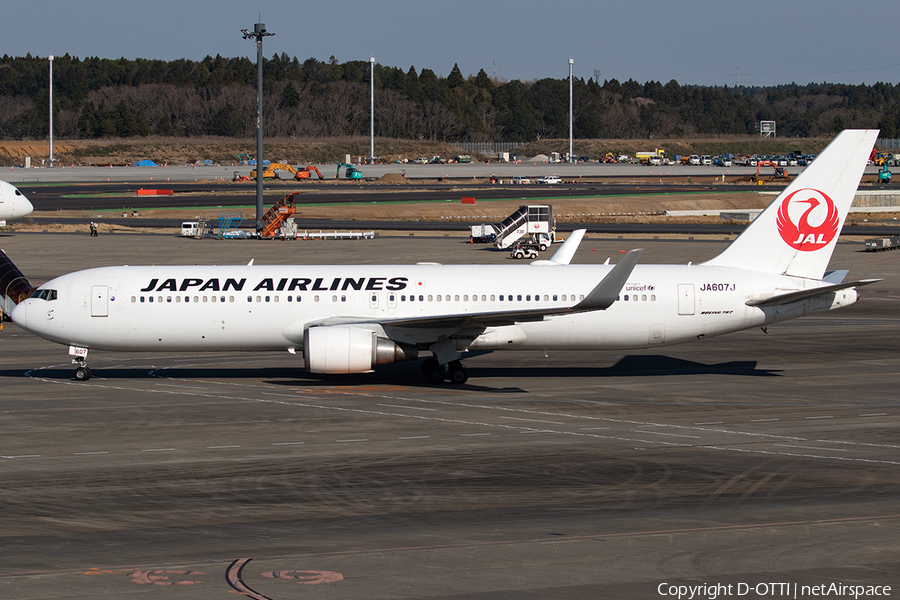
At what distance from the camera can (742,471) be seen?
25.3 metres

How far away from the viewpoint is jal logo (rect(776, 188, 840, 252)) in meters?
38.8

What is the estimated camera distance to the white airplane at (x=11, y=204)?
94.9 meters

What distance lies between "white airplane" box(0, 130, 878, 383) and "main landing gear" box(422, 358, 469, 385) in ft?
0.16

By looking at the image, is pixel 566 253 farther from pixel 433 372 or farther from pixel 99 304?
pixel 99 304

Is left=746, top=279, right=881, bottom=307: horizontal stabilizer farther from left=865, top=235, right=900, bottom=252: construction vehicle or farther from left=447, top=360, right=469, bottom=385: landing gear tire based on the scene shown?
left=865, top=235, right=900, bottom=252: construction vehicle

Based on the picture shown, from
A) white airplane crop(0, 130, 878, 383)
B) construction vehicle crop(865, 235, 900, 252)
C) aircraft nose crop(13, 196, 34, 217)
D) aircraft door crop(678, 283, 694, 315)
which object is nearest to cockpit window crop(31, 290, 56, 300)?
white airplane crop(0, 130, 878, 383)

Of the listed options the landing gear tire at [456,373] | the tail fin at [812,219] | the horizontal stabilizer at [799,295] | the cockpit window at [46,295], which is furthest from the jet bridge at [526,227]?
the cockpit window at [46,295]

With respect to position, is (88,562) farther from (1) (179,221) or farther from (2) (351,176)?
(2) (351,176)

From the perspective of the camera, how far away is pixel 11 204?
95250 mm

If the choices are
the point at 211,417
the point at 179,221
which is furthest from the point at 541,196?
the point at 211,417

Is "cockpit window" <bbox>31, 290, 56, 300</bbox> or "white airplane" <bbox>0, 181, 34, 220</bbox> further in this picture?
"white airplane" <bbox>0, 181, 34, 220</bbox>

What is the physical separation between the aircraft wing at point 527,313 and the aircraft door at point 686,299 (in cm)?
433

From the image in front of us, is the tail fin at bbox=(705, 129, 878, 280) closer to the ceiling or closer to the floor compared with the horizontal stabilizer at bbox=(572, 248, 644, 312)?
closer to the ceiling

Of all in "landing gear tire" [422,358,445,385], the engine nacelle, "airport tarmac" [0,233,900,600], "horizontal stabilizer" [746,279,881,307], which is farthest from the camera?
"landing gear tire" [422,358,445,385]
